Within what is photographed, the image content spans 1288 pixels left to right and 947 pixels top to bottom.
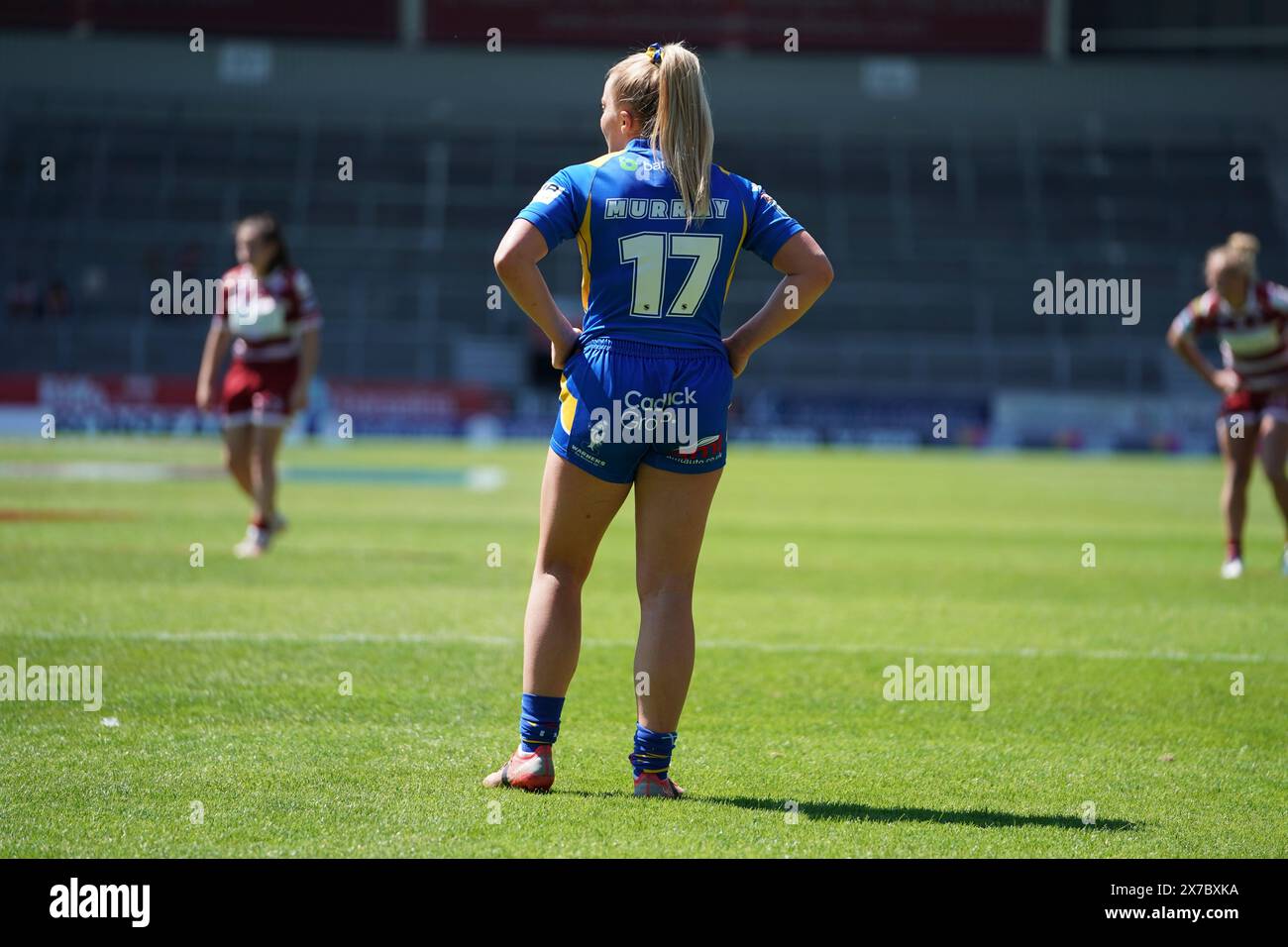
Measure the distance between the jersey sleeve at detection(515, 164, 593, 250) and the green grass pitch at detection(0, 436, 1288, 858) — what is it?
176 cm

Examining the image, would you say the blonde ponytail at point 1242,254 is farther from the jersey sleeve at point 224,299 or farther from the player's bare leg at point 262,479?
the jersey sleeve at point 224,299

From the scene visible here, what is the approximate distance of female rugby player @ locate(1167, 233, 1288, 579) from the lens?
11.3 meters

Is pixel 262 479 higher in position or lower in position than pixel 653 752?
higher

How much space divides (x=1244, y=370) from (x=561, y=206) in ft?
27.9

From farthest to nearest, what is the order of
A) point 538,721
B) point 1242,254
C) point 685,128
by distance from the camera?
point 1242,254 < point 538,721 < point 685,128

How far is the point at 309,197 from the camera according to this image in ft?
138

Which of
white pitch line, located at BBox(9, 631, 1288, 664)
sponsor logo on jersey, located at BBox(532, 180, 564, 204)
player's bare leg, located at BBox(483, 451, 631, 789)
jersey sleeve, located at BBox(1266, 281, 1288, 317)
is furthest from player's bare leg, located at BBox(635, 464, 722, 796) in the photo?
jersey sleeve, located at BBox(1266, 281, 1288, 317)

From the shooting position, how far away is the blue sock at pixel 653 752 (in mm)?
4820

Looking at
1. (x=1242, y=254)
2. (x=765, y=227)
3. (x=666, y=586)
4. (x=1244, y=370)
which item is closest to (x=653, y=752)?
(x=666, y=586)

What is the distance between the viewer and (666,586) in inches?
192

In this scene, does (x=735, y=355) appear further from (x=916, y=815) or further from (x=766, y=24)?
(x=766, y=24)

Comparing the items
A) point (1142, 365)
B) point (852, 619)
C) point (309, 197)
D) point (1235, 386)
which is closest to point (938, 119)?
point (1142, 365)

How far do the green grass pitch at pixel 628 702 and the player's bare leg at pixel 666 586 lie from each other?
29 cm

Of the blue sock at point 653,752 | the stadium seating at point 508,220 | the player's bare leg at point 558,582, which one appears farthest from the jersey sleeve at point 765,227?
the stadium seating at point 508,220
